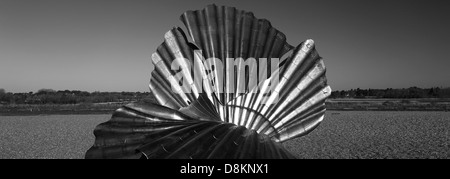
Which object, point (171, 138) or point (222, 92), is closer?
point (171, 138)

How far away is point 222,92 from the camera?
3.29m

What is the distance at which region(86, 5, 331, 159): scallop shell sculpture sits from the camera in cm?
262

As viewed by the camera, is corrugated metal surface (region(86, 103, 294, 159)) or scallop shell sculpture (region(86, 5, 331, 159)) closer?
corrugated metal surface (region(86, 103, 294, 159))

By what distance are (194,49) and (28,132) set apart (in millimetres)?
22479

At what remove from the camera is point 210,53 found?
11.9 ft

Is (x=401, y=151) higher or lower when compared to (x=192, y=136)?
lower

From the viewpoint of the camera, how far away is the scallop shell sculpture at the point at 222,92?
8.60 feet

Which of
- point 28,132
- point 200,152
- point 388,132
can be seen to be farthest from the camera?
point 28,132

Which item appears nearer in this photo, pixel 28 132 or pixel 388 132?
pixel 388 132

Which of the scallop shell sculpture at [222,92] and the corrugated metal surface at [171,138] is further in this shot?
the scallop shell sculpture at [222,92]

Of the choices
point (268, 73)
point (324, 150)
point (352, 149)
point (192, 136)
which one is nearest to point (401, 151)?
point (352, 149)

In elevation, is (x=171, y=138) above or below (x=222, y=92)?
below
